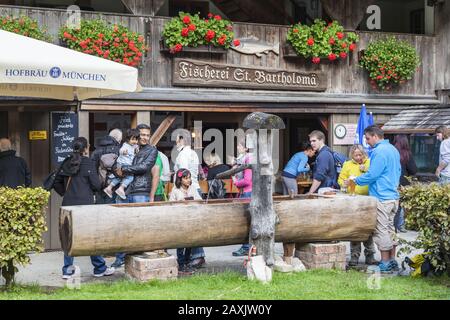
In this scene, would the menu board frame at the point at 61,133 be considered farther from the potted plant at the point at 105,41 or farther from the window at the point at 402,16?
the window at the point at 402,16

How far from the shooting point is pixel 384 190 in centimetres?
978

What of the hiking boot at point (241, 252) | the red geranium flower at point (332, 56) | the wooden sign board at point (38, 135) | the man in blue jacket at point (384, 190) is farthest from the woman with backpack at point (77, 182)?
the red geranium flower at point (332, 56)

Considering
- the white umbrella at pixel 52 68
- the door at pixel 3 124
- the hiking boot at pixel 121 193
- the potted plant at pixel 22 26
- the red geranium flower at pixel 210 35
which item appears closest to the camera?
the white umbrella at pixel 52 68

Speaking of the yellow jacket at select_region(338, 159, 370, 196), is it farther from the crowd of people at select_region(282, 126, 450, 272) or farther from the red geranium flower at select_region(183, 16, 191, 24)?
the red geranium flower at select_region(183, 16, 191, 24)

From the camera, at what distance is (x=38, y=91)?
11.0m

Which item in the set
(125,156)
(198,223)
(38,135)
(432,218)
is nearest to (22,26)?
(38,135)

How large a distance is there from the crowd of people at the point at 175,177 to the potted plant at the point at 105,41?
1.65 m

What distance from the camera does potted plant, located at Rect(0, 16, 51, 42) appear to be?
11.7 m

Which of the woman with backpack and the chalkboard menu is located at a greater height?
the chalkboard menu

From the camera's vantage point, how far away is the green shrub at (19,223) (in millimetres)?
7891

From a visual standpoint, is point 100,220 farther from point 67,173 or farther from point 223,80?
point 223,80

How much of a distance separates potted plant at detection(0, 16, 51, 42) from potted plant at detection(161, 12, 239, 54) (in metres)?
2.25

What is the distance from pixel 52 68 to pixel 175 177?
8.10 ft

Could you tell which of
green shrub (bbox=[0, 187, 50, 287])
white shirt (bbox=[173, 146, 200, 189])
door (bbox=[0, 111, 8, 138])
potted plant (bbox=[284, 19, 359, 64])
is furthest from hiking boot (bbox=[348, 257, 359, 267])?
door (bbox=[0, 111, 8, 138])
